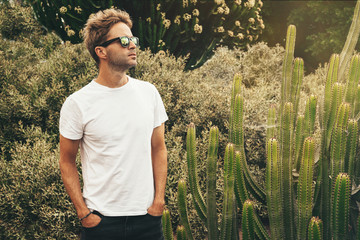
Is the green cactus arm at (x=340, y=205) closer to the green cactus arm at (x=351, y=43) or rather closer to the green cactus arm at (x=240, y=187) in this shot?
the green cactus arm at (x=240, y=187)

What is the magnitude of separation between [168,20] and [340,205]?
241 inches

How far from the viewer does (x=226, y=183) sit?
2.63m

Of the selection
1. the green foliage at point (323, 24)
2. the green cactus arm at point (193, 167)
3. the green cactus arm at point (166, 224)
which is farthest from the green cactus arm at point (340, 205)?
the green foliage at point (323, 24)

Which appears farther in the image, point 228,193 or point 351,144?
point 351,144

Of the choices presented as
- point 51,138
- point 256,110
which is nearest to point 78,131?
point 51,138

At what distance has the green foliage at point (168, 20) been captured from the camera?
24.8 feet

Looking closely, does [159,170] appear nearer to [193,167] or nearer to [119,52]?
[193,167]

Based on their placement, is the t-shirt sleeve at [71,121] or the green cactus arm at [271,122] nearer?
the t-shirt sleeve at [71,121]

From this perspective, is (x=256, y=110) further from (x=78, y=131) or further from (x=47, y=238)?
(x=78, y=131)

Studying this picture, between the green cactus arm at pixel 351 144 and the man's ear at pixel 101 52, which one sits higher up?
the man's ear at pixel 101 52

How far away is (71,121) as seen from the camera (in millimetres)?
2148

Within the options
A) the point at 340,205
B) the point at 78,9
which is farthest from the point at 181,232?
the point at 78,9

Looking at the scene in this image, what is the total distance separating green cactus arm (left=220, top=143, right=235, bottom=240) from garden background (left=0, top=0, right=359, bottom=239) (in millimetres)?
1691

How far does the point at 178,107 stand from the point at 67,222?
9.03 feet
